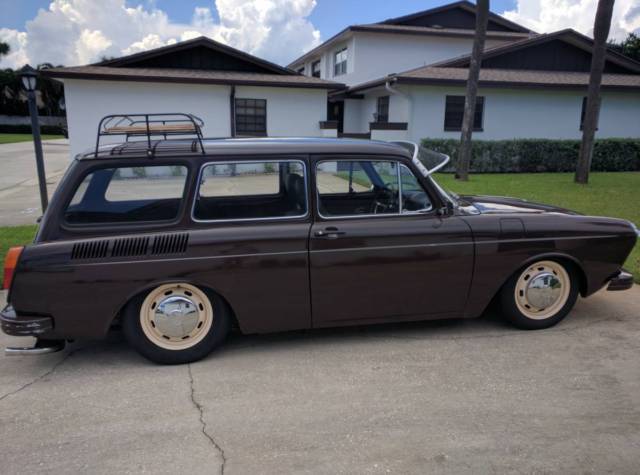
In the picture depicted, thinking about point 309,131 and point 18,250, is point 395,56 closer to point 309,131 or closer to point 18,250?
point 309,131

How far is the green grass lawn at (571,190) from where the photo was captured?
1010 centimetres

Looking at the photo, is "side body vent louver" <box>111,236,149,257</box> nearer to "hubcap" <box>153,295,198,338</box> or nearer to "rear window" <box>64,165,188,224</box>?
"rear window" <box>64,165,188,224</box>

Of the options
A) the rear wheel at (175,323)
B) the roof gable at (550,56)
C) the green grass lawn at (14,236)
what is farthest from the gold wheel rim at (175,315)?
Answer: the roof gable at (550,56)

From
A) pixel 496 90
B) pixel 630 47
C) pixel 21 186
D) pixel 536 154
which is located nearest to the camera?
pixel 21 186

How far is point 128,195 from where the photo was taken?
3.71 metres

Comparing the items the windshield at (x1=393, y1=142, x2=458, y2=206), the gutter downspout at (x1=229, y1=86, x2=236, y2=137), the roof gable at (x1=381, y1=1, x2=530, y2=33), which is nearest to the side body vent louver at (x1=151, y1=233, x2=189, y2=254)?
the windshield at (x1=393, y1=142, x2=458, y2=206)

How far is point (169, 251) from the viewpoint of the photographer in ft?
11.5

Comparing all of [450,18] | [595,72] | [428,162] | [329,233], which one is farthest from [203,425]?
[450,18]

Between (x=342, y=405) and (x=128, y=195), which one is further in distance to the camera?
(x=128, y=195)

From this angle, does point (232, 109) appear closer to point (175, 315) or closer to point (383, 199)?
point (383, 199)

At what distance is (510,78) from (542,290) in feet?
56.3

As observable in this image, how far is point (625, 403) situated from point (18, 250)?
157 inches

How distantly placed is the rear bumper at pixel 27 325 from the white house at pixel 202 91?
14.6m

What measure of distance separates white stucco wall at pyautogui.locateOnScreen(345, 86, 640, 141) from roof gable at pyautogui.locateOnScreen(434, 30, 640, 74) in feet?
5.76
